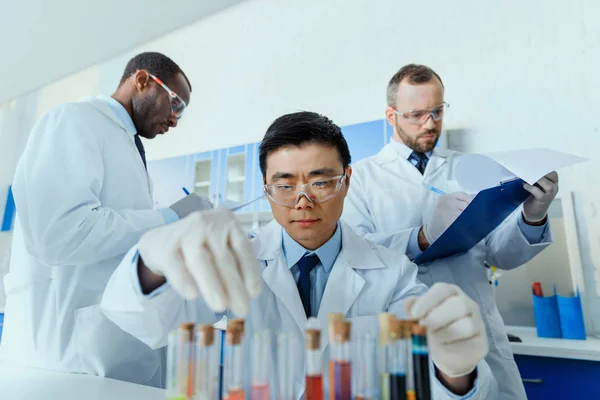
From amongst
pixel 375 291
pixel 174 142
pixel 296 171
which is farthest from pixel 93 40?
pixel 375 291

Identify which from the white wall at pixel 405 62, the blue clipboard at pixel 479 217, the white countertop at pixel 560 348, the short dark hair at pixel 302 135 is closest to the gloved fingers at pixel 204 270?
the short dark hair at pixel 302 135

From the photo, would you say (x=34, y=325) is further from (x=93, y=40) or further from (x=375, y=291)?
(x=93, y=40)

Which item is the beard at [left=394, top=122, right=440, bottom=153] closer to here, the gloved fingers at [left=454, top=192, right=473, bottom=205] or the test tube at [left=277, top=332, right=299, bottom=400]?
the gloved fingers at [left=454, top=192, right=473, bottom=205]

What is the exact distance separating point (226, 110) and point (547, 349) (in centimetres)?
260

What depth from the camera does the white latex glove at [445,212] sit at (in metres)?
1.31

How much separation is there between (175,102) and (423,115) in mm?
1006

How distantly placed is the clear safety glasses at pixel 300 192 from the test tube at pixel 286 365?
55 cm

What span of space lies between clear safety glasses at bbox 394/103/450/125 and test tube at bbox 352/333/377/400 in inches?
48.0

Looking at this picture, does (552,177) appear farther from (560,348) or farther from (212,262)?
(212,262)

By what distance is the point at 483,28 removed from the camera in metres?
2.26

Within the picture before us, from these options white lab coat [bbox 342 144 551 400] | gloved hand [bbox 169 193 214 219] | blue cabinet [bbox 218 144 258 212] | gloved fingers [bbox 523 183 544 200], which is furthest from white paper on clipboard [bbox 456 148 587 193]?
blue cabinet [bbox 218 144 258 212]

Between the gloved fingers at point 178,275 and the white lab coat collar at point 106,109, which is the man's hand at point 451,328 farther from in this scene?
the white lab coat collar at point 106,109

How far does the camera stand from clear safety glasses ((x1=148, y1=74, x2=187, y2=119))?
163 cm

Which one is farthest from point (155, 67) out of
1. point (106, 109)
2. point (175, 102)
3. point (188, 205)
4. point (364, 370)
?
point (364, 370)
